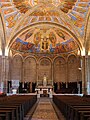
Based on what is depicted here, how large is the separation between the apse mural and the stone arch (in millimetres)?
1565

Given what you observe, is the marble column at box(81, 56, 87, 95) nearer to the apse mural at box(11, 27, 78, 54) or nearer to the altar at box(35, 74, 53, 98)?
the apse mural at box(11, 27, 78, 54)

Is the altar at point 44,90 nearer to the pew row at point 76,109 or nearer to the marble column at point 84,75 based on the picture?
the marble column at point 84,75

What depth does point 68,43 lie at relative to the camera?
121ft

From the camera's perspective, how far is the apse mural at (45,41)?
3625 cm

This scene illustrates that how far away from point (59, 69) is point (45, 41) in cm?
543

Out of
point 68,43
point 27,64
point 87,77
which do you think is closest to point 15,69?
point 27,64

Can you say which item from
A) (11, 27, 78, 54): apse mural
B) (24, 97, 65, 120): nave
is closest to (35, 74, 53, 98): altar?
(11, 27, 78, 54): apse mural

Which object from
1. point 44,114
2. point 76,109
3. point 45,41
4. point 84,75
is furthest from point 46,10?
point 76,109

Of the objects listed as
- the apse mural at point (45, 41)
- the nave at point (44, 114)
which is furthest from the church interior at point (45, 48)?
the nave at point (44, 114)

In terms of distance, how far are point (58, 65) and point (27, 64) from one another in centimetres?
534

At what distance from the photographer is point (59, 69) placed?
1561 inches

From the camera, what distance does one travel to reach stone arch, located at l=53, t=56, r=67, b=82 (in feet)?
129

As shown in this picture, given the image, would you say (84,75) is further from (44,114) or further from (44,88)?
(44,114)

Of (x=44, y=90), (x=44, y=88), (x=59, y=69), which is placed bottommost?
(x=44, y=90)
